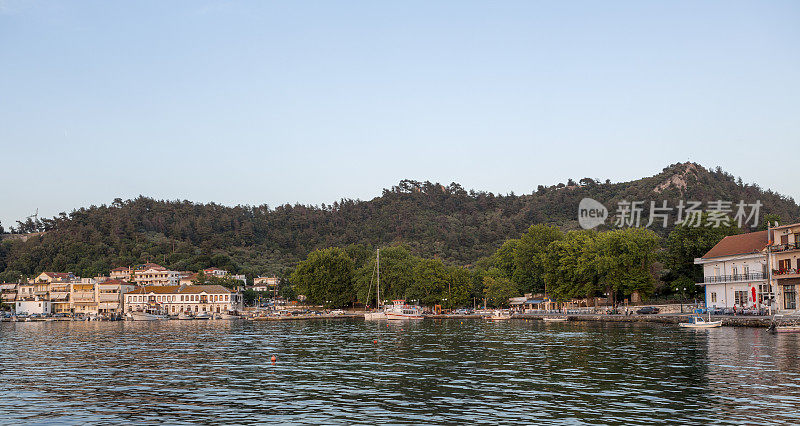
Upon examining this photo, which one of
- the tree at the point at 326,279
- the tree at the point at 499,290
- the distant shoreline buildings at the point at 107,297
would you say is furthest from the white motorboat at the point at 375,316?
the distant shoreline buildings at the point at 107,297

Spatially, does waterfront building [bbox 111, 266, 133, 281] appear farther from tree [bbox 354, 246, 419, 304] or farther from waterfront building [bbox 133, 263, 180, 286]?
tree [bbox 354, 246, 419, 304]

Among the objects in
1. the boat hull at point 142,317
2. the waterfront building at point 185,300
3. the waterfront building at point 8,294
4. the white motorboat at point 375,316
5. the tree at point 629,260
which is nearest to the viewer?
the tree at point 629,260

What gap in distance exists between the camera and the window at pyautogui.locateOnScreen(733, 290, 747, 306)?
245 feet

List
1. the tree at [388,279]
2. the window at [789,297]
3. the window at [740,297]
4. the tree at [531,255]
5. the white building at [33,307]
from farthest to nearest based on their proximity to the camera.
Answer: the white building at [33,307], the tree at [388,279], the tree at [531,255], the window at [740,297], the window at [789,297]

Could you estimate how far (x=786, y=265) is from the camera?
6750 centimetres

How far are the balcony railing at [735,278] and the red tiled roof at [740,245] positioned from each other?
8.41ft

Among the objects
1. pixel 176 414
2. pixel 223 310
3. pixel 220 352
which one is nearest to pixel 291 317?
pixel 223 310

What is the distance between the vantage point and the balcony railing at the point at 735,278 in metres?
71.5

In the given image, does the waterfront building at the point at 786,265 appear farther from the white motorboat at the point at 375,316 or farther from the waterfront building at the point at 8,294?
the waterfront building at the point at 8,294

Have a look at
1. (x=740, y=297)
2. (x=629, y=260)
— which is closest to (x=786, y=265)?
(x=740, y=297)

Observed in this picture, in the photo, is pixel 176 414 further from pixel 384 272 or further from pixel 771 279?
pixel 384 272

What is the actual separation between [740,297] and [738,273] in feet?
9.70

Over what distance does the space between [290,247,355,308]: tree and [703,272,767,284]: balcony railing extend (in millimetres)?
82183

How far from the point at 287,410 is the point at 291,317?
10628 cm
